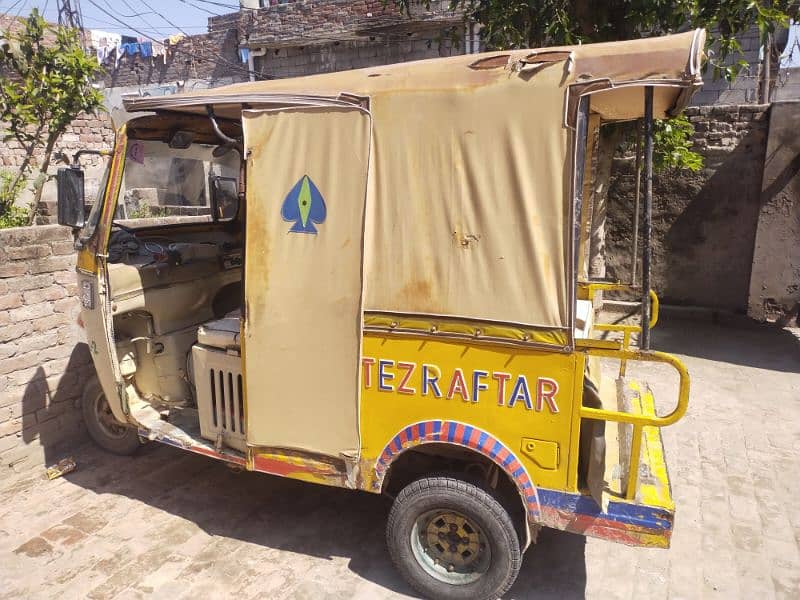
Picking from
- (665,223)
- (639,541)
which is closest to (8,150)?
(665,223)

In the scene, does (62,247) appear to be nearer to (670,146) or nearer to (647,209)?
(647,209)

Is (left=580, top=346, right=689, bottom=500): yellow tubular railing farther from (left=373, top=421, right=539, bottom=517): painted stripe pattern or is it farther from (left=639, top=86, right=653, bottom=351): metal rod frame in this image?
(left=373, top=421, right=539, bottom=517): painted stripe pattern

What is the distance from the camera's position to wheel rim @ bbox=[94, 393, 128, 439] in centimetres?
479

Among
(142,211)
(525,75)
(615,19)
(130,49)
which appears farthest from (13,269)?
(130,49)

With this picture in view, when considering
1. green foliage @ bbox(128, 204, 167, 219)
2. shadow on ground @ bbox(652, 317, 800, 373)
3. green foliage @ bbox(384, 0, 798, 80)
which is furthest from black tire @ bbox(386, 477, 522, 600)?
green foliage @ bbox(128, 204, 167, 219)

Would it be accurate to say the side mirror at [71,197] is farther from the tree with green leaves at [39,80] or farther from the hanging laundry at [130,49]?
the hanging laundry at [130,49]

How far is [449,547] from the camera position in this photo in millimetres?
3275

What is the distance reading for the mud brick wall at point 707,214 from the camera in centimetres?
820

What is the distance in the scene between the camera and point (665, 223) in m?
8.70

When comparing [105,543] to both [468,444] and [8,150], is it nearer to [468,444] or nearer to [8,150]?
[468,444]

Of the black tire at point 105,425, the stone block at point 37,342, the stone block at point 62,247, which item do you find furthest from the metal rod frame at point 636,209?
the stone block at point 37,342

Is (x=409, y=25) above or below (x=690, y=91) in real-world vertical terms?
above

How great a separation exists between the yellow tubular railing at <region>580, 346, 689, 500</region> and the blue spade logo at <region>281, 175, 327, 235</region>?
1488 mm

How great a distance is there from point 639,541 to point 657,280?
6704 millimetres
